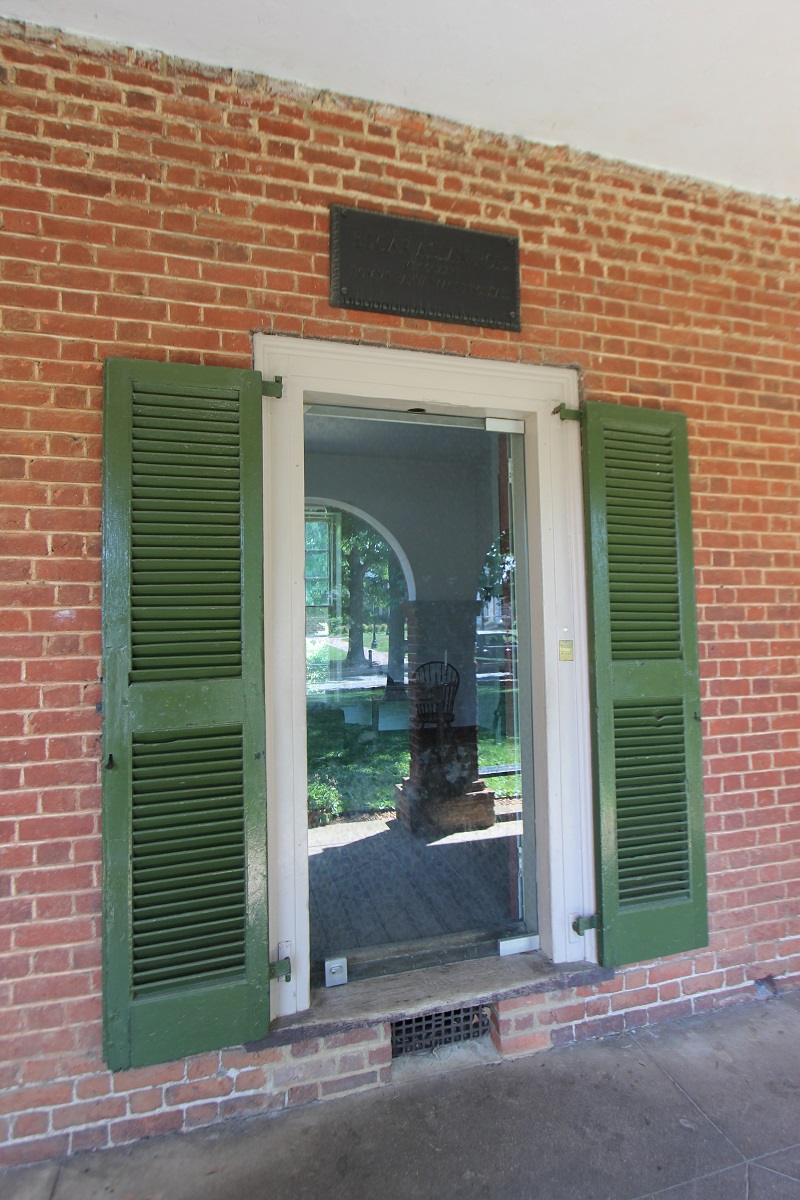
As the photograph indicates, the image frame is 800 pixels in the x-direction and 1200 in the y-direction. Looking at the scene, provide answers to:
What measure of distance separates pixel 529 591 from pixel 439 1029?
5.80 ft

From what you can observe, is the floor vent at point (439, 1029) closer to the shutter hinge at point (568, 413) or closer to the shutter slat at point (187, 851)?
the shutter slat at point (187, 851)

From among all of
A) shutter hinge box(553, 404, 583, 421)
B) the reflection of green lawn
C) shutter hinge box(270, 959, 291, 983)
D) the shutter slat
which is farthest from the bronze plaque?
shutter hinge box(270, 959, 291, 983)

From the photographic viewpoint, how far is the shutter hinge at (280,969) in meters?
2.17

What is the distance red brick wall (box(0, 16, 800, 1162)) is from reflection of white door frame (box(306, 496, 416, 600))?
0.65m

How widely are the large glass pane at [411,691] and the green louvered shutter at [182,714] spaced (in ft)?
1.45

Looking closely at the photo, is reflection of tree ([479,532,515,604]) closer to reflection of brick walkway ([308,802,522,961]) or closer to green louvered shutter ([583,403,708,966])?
green louvered shutter ([583,403,708,966])

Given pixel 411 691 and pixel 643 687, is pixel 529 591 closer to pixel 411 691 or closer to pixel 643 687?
pixel 643 687

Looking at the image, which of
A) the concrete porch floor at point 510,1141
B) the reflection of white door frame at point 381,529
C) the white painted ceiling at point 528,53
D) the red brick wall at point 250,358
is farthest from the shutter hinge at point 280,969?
the white painted ceiling at point 528,53

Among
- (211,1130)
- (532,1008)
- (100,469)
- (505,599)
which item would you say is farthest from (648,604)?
(211,1130)

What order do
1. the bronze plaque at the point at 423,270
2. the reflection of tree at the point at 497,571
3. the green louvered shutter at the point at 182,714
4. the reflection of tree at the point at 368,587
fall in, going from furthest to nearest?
the reflection of tree at the point at 497,571, the reflection of tree at the point at 368,587, the bronze plaque at the point at 423,270, the green louvered shutter at the point at 182,714

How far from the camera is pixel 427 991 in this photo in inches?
93.0

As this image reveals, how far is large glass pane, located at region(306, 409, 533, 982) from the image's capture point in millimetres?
2617

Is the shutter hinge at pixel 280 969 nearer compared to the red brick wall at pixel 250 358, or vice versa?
the red brick wall at pixel 250 358

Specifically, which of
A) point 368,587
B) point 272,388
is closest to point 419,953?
point 368,587
